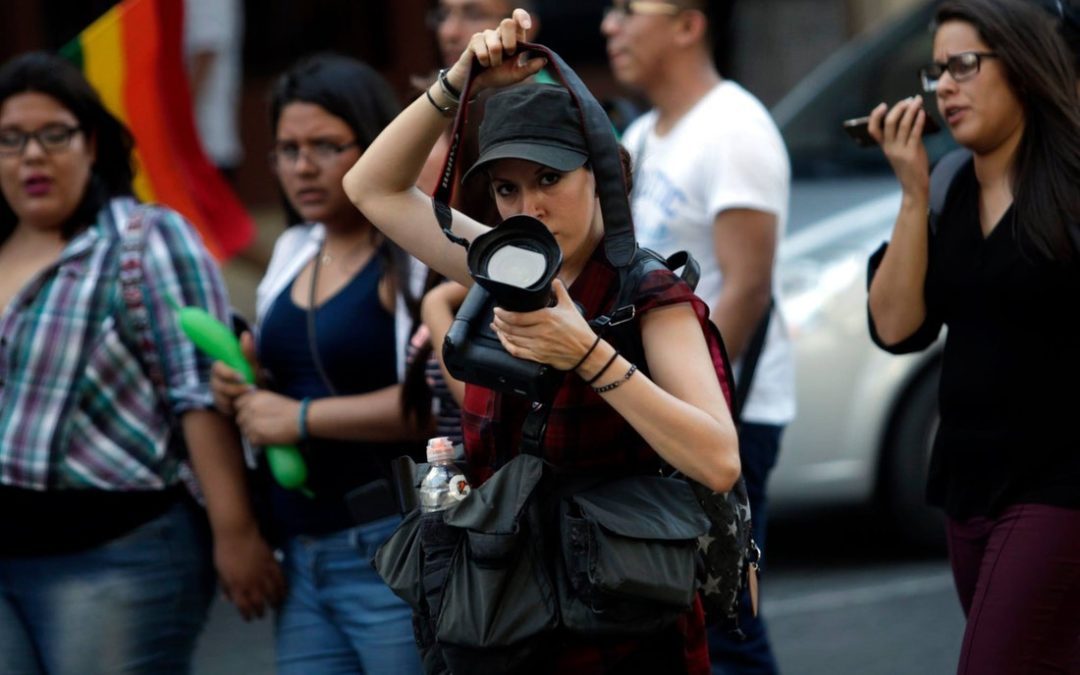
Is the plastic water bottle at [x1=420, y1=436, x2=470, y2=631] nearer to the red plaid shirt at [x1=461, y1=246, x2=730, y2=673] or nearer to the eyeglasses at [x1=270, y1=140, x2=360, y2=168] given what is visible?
the red plaid shirt at [x1=461, y1=246, x2=730, y2=673]

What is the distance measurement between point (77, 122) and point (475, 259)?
6.03 ft

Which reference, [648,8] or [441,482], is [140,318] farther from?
[648,8]

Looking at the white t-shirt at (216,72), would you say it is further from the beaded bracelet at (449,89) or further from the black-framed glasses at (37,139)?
the beaded bracelet at (449,89)

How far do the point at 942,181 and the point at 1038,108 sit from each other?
277mm

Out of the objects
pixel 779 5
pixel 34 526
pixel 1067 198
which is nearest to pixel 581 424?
pixel 1067 198

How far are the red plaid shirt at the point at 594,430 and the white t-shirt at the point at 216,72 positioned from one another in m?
5.95

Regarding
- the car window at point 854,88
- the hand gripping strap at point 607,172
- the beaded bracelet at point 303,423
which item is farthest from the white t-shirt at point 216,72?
the hand gripping strap at point 607,172

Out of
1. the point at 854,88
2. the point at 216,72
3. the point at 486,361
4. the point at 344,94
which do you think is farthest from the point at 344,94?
the point at 216,72

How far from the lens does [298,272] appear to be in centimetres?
402

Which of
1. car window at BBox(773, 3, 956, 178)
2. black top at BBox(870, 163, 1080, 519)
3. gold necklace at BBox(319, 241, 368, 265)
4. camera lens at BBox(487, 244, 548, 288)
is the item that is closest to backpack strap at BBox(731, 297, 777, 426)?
black top at BBox(870, 163, 1080, 519)

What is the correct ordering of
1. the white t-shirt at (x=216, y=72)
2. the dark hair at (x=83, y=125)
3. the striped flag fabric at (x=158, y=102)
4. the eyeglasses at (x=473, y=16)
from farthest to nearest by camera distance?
1. the white t-shirt at (x=216, y=72)
2. the eyeglasses at (x=473, y=16)
3. the striped flag fabric at (x=158, y=102)
4. the dark hair at (x=83, y=125)

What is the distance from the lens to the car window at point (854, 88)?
25.6ft

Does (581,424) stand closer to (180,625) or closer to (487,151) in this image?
(487,151)

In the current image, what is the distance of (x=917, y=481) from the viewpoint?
6609mm
